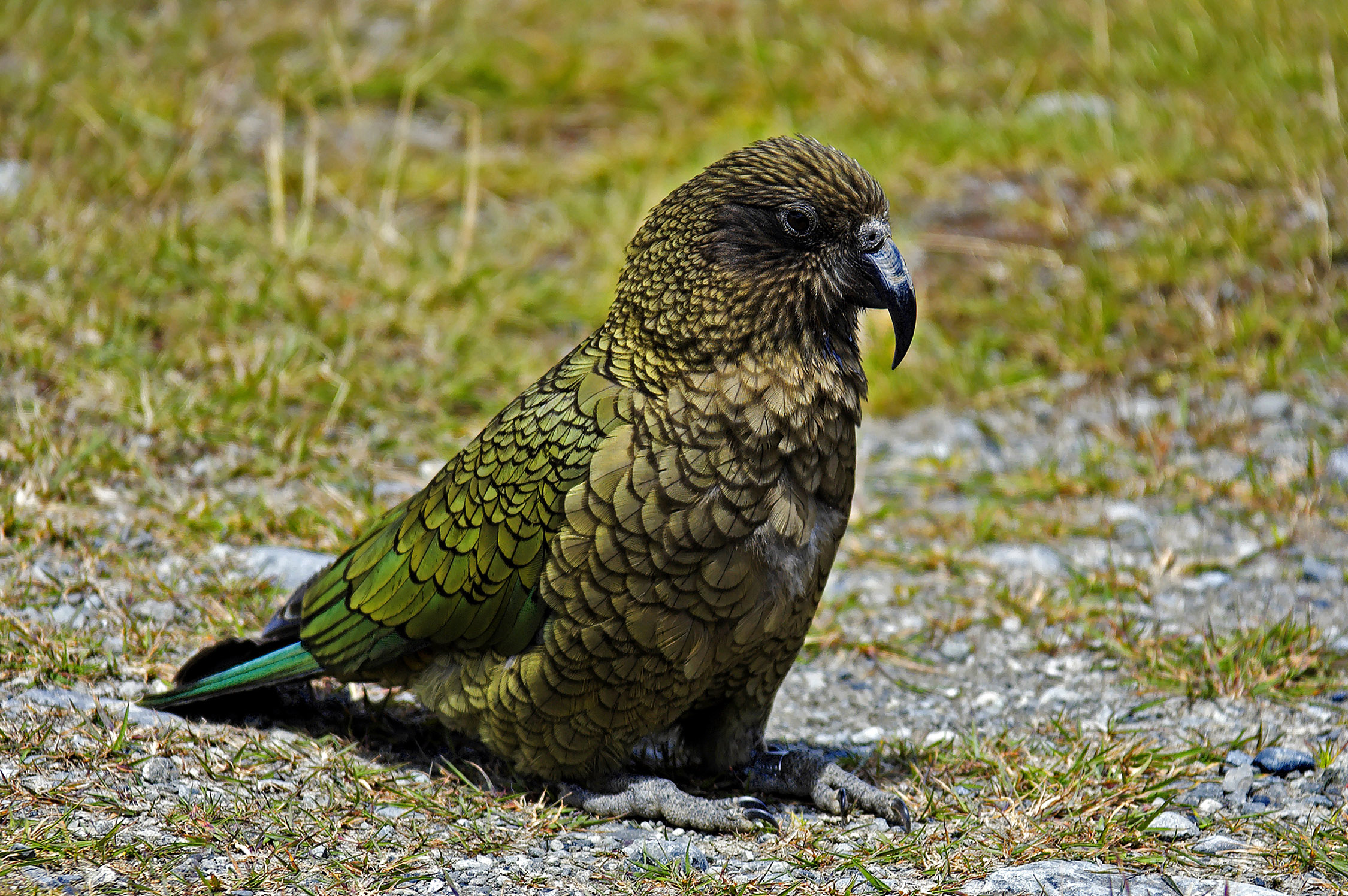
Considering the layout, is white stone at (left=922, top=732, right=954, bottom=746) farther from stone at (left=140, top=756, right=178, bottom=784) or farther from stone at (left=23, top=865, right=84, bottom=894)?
stone at (left=23, top=865, right=84, bottom=894)

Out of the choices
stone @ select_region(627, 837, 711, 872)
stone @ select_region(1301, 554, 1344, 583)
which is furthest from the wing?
stone @ select_region(1301, 554, 1344, 583)

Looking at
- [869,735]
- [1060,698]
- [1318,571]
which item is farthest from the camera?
[1318,571]

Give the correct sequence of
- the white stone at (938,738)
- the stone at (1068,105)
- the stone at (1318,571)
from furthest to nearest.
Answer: the stone at (1068,105) → the stone at (1318,571) → the white stone at (938,738)

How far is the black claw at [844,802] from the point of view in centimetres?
339

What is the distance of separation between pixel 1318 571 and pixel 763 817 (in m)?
2.57

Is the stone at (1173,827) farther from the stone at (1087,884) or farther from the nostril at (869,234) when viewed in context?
the nostril at (869,234)

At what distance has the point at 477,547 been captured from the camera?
334 cm

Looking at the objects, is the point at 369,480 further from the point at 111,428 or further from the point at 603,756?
the point at 603,756

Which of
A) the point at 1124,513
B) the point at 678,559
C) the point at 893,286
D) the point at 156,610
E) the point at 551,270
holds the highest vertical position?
the point at 893,286

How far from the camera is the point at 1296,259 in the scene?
6402 mm

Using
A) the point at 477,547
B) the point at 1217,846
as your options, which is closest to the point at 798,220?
the point at 477,547

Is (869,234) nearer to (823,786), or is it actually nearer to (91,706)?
(823,786)

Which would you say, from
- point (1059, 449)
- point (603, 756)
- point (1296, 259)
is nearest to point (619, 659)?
point (603, 756)

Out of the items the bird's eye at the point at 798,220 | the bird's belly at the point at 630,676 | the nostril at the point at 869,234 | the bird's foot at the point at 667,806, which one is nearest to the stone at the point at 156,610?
the bird's belly at the point at 630,676
